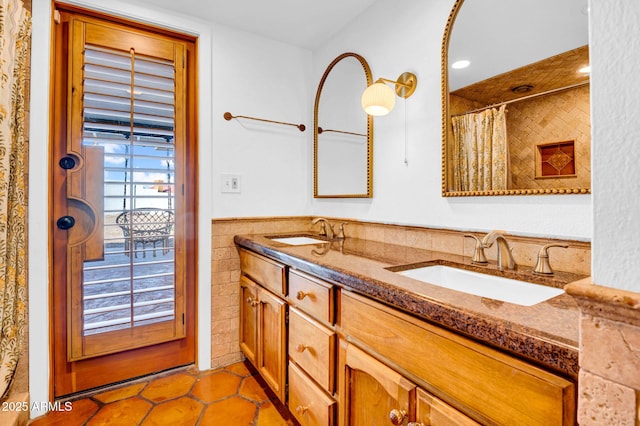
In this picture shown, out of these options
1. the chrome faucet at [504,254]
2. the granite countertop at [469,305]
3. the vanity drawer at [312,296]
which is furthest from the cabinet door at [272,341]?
the chrome faucet at [504,254]

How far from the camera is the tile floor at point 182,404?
152cm

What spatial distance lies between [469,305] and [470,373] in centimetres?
14

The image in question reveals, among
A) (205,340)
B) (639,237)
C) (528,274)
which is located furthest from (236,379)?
(639,237)

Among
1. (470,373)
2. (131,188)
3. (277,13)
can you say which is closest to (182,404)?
(131,188)

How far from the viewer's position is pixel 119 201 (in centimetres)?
175

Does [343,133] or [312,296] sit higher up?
[343,133]

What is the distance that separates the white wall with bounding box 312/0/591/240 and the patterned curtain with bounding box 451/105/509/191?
72 mm

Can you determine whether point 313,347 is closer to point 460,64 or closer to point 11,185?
point 460,64

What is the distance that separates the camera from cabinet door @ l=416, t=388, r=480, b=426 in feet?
2.20

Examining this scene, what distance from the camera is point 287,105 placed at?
2.26 meters

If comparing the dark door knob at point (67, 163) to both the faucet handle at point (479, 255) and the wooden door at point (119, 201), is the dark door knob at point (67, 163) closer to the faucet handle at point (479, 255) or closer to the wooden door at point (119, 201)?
the wooden door at point (119, 201)

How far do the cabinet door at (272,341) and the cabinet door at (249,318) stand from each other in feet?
0.25

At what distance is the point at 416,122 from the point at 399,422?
1257 mm

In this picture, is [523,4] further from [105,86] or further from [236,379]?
[236,379]
